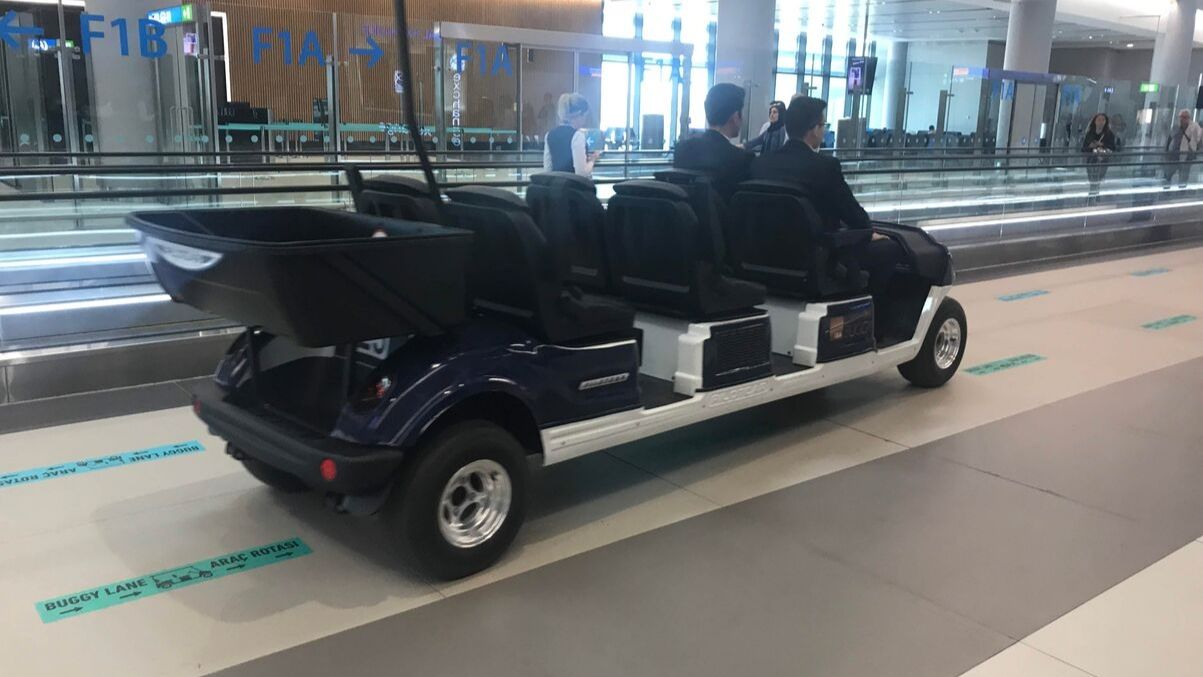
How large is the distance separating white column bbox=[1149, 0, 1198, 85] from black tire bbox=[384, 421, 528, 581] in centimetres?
2547

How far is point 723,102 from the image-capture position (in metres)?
4.81

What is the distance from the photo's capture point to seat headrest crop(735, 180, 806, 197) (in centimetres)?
454

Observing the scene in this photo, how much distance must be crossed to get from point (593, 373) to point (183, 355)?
2.98m

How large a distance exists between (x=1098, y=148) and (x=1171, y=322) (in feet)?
23.8

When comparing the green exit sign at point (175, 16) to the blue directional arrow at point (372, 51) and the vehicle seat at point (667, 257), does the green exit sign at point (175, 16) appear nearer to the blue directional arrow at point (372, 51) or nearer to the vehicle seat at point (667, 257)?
the blue directional arrow at point (372, 51)

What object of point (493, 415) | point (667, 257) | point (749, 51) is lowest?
point (493, 415)

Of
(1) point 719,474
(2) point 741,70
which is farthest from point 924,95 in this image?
(1) point 719,474

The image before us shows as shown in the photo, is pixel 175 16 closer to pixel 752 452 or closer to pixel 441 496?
pixel 752 452

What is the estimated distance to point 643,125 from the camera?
427 inches

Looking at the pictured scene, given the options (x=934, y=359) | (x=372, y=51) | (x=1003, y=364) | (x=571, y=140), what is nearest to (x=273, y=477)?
(x=571, y=140)

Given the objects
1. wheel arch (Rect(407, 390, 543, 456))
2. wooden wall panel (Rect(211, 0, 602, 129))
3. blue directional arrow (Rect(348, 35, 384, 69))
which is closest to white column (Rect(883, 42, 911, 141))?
wooden wall panel (Rect(211, 0, 602, 129))

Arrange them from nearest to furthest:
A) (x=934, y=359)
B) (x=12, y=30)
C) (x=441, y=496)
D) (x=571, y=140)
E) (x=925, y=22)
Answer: (x=441, y=496), (x=934, y=359), (x=571, y=140), (x=12, y=30), (x=925, y=22)

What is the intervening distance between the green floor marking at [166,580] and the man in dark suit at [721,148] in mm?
2768

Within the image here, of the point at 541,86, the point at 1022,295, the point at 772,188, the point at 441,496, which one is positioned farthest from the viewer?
the point at 541,86
